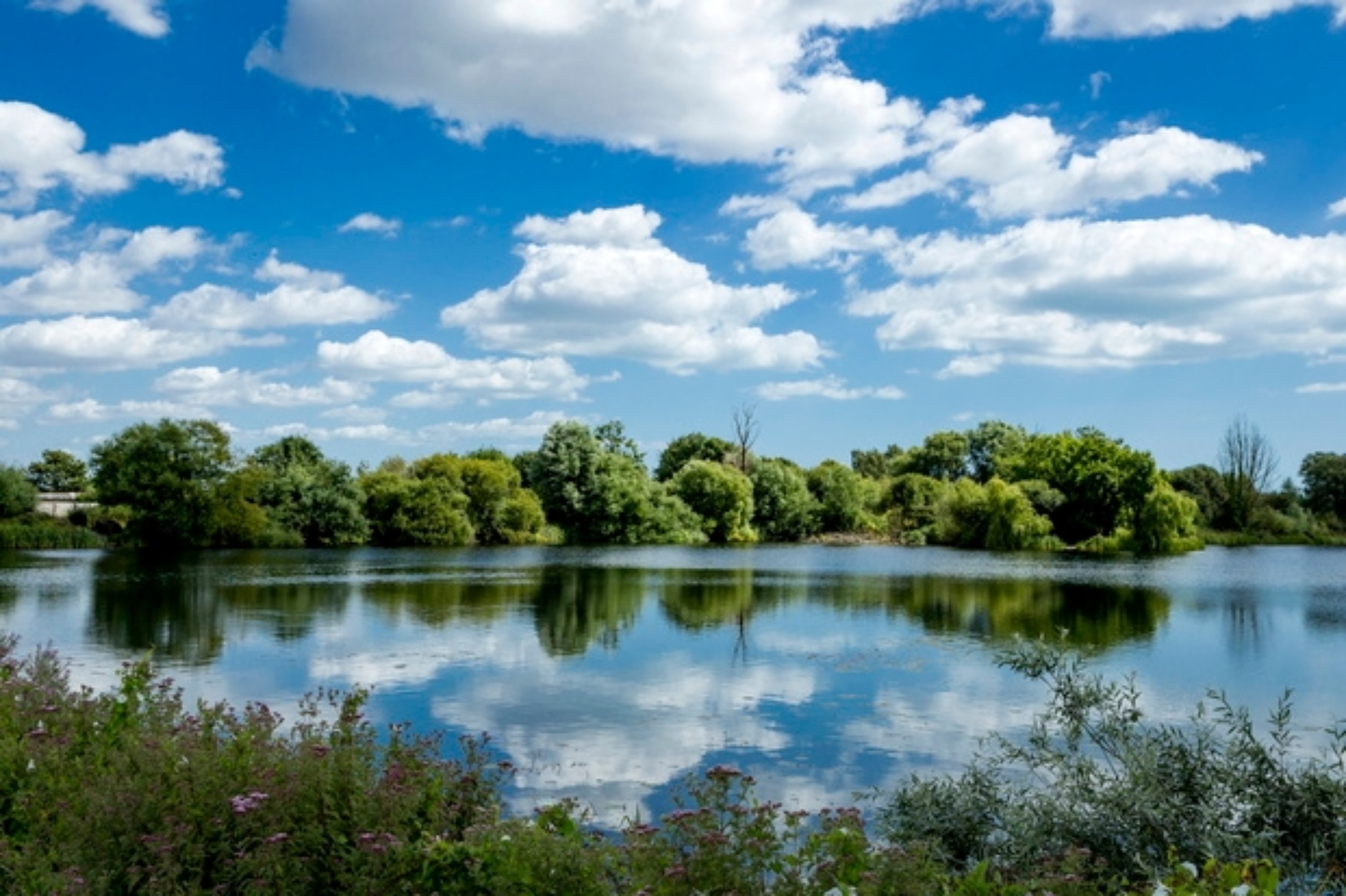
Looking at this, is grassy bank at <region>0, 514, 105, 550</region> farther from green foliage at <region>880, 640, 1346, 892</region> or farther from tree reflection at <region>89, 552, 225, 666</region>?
green foliage at <region>880, 640, 1346, 892</region>

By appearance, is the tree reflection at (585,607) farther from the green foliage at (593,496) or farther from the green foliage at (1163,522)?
the green foliage at (1163,522)

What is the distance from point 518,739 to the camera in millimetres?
11492

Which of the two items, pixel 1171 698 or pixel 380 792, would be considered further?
pixel 1171 698

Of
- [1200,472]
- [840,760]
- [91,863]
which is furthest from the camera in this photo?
[1200,472]

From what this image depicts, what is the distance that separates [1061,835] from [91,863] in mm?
4959

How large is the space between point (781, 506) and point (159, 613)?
60149 mm

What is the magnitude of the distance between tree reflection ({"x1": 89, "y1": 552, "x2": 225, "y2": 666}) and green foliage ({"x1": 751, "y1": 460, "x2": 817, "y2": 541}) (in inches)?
1882

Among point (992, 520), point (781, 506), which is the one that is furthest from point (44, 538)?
point (992, 520)

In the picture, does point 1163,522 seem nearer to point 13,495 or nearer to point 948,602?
point 948,602

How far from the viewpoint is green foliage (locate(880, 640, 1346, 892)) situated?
A: 19.5ft

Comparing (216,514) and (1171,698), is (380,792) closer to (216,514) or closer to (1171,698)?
(1171,698)

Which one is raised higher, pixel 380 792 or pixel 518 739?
pixel 380 792

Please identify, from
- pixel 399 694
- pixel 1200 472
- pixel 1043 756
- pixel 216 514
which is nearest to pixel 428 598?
pixel 399 694

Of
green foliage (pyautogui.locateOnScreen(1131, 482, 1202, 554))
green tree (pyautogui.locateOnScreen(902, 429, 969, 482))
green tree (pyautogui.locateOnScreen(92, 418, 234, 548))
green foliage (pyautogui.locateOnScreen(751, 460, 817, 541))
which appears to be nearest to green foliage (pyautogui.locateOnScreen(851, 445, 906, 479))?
green tree (pyautogui.locateOnScreen(902, 429, 969, 482))
